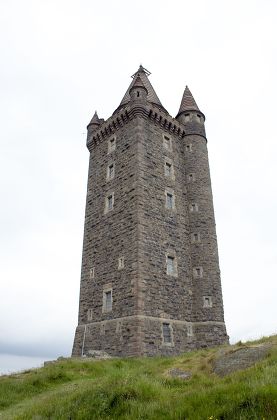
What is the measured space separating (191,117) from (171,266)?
13.4 m

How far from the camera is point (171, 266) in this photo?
2297 cm

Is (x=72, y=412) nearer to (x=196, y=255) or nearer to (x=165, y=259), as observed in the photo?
(x=165, y=259)

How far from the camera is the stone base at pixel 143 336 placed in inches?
755

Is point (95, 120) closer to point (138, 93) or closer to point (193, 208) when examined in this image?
point (138, 93)

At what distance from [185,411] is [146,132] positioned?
21434 millimetres

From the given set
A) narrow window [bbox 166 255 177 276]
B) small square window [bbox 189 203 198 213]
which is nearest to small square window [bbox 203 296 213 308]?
narrow window [bbox 166 255 177 276]

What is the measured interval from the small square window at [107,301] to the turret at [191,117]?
14615 millimetres

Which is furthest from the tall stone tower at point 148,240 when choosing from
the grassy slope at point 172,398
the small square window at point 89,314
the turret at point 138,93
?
the grassy slope at point 172,398

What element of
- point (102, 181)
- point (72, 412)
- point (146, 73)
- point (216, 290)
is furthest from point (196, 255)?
point (146, 73)

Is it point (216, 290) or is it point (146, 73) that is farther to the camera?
point (146, 73)

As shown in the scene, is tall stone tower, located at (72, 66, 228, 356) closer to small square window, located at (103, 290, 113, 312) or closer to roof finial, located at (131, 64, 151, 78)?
small square window, located at (103, 290, 113, 312)

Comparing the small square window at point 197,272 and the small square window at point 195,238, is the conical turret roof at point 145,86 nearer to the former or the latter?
the small square window at point 195,238

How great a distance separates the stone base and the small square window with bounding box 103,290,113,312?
0.83m

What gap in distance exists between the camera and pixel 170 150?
27422 mm
